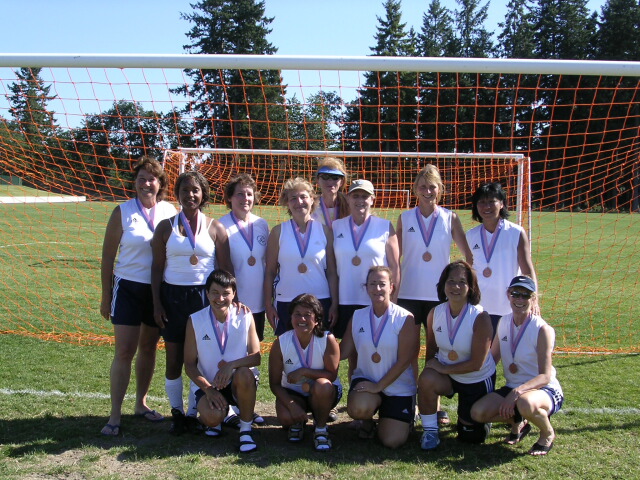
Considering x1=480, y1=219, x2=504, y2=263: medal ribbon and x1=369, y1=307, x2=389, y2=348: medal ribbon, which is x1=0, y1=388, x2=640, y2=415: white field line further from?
x1=369, y1=307, x2=389, y2=348: medal ribbon

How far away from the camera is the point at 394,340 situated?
395 centimetres

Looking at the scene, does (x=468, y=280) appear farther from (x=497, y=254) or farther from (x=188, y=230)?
(x=188, y=230)

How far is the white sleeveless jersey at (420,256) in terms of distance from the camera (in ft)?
14.3

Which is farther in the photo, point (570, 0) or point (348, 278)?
point (570, 0)

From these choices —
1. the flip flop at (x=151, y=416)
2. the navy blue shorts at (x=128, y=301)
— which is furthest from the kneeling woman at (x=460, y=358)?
the navy blue shorts at (x=128, y=301)

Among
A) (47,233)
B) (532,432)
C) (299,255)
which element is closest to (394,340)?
(299,255)

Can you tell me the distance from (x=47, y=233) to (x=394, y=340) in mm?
16984

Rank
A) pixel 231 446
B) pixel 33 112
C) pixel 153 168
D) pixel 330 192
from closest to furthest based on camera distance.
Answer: pixel 231 446 → pixel 153 168 → pixel 330 192 → pixel 33 112

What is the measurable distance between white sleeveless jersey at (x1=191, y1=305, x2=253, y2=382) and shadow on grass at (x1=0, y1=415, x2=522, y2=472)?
0.49 m

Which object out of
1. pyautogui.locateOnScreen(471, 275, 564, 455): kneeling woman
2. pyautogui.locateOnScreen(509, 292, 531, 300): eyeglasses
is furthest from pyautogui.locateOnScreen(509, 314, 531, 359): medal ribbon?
pyautogui.locateOnScreen(509, 292, 531, 300): eyeglasses

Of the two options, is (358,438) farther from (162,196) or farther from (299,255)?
(162,196)

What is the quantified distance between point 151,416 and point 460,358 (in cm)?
225

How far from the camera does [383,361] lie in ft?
13.2

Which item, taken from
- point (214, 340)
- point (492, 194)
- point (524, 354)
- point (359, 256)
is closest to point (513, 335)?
point (524, 354)
